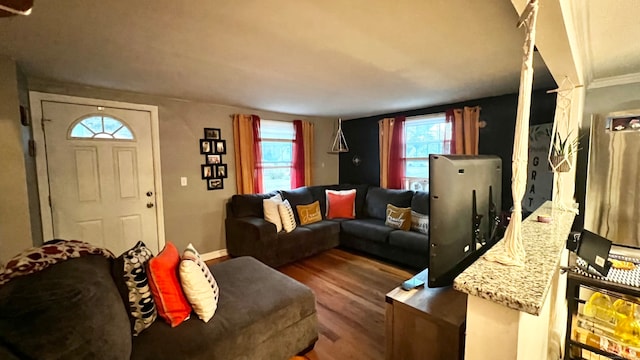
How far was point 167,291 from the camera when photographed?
1.47 meters

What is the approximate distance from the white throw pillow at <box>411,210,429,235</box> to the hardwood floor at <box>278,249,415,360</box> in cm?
60

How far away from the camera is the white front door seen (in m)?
2.72

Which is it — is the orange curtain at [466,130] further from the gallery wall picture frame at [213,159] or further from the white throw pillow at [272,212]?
the gallery wall picture frame at [213,159]

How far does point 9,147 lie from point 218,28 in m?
1.95

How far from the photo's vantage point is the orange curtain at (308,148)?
479 cm

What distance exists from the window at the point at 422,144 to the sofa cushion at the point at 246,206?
2.46m

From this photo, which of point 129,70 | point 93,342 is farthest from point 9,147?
point 93,342

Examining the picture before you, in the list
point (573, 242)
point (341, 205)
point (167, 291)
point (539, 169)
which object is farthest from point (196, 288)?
point (539, 169)

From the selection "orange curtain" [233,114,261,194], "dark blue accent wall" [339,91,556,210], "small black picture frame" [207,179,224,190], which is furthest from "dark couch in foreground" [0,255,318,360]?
"dark blue accent wall" [339,91,556,210]

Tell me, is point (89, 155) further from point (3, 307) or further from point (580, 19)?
point (580, 19)

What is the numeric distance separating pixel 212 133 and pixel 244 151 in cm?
50

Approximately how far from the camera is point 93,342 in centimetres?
92

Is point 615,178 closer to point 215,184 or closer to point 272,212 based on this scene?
point 272,212

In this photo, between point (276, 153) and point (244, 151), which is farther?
point (276, 153)
